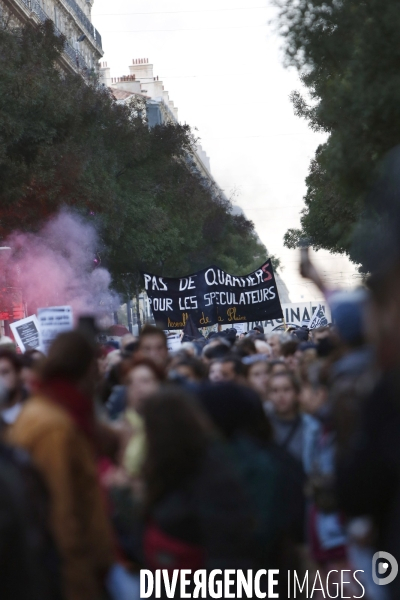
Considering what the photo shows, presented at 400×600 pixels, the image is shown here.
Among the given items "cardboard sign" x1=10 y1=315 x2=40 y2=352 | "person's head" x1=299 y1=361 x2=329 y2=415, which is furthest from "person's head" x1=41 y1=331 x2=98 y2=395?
"cardboard sign" x1=10 y1=315 x2=40 y2=352

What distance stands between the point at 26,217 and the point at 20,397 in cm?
3174

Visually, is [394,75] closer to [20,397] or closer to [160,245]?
[20,397]

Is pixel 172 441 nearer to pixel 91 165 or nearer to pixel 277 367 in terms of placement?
pixel 277 367

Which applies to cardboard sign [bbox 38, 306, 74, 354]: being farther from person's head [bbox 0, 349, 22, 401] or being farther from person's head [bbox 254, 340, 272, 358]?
person's head [bbox 0, 349, 22, 401]

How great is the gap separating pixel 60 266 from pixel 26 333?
28246mm

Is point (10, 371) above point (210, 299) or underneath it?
underneath

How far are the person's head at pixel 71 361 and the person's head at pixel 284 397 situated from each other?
2.07m

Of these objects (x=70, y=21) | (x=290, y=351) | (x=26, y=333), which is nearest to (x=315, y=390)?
(x=290, y=351)

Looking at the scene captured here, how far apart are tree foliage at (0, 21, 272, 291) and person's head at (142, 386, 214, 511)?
1157 inches

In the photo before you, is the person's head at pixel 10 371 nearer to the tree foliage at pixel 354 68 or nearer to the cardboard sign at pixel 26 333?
the cardboard sign at pixel 26 333

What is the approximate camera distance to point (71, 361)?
194 inches

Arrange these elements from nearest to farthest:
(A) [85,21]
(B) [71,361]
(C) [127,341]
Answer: (B) [71,361] → (C) [127,341] → (A) [85,21]

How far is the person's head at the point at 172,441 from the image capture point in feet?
13.0

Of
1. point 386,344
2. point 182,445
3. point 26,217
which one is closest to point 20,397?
point 182,445
